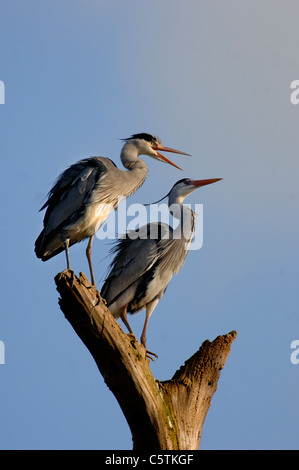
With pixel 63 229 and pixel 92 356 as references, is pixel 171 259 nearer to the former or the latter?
pixel 63 229

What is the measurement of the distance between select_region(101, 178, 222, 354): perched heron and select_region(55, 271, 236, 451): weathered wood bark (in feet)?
8.23

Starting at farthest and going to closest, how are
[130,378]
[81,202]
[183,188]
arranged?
[183,188] → [81,202] → [130,378]

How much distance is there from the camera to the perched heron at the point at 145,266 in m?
8.25

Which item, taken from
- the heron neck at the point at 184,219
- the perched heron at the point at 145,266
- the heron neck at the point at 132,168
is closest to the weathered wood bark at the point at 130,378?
the perched heron at the point at 145,266

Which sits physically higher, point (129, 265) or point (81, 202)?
point (81, 202)

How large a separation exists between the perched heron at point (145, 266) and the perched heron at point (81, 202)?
748 millimetres

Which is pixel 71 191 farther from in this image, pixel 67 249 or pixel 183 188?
pixel 183 188

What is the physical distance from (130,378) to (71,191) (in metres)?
2.84

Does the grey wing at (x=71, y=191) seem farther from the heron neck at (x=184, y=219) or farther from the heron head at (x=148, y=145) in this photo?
the heron neck at (x=184, y=219)

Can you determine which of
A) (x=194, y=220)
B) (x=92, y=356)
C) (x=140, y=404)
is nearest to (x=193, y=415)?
(x=140, y=404)

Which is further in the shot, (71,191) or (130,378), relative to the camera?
(71,191)

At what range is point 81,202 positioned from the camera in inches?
293

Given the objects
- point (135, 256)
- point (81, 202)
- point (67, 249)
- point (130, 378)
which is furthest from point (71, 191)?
point (130, 378)
